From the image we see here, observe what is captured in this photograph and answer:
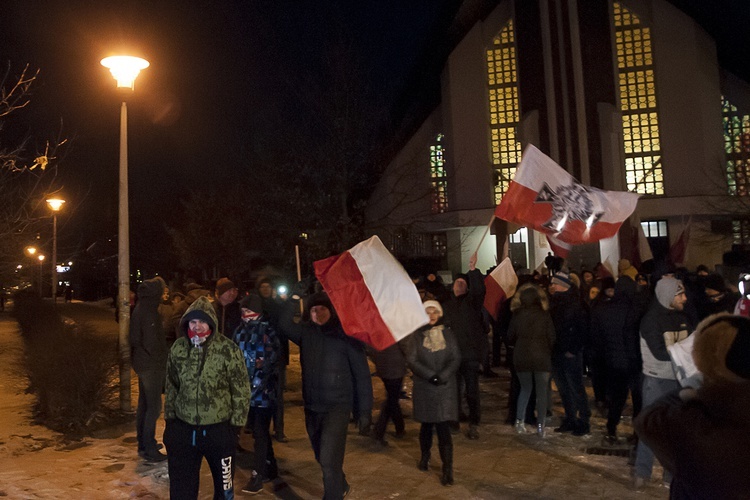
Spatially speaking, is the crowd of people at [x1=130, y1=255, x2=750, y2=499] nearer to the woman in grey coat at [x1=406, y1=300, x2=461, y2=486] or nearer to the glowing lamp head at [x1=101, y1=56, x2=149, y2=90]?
the woman in grey coat at [x1=406, y1=300, x2=461, y2=486]

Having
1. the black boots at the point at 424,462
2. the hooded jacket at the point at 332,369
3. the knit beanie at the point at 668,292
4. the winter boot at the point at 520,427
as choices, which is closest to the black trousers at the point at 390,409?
the black boots at the point at 424,462

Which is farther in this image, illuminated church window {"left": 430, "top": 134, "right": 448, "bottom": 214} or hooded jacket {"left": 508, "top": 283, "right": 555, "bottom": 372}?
illuminated church window {"left": 430, "top": 134, "right": 448, "bottom": 214}

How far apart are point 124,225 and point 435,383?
19.1 feet

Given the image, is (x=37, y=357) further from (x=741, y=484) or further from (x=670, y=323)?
(x=741, y=484)

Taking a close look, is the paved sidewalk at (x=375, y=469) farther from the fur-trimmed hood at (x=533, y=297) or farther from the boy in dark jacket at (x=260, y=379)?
the fur-trimmed hood at (x=533, y=297)

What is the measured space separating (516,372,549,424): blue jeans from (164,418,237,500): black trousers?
4574 millimetres

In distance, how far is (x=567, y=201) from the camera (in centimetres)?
961

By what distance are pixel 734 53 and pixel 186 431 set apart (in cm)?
3526

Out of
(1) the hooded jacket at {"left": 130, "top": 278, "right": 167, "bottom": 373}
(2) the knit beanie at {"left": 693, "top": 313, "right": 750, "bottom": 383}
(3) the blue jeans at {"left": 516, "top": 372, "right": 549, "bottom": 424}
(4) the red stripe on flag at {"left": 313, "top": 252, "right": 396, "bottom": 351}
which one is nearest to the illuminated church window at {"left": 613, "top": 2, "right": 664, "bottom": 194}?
(3) the blue jeans at {"left": 516, "top": 372, "right": 549, "bottom": 424}

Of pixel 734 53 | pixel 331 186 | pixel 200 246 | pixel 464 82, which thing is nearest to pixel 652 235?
pixel 734 53

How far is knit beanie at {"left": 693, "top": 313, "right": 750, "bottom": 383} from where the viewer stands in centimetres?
224

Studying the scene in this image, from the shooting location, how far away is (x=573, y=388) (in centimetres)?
862

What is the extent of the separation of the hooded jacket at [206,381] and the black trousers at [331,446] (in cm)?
80

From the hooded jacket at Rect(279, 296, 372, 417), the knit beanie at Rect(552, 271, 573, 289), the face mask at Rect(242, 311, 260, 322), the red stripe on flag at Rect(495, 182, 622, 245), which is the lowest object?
the hooded jacket at Rect(279, 296, 372, 417)
